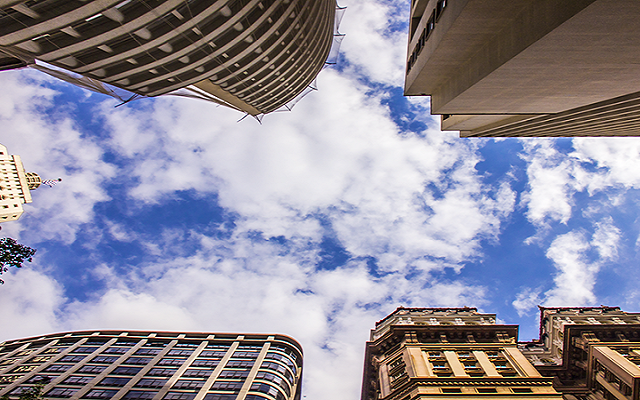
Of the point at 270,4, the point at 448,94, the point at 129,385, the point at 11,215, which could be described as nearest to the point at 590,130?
the point at 448,94

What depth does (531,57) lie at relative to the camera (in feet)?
51.7

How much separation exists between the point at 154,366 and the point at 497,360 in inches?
2422

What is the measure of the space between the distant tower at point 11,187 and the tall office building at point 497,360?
11764cm

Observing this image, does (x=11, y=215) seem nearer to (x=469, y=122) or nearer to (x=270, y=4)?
(x=270, y=4)

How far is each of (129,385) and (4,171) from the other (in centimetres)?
9675

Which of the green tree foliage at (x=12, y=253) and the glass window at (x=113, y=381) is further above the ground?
the green tree foliage at (x=12, y=253)

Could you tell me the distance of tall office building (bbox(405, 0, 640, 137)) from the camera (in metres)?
12.5

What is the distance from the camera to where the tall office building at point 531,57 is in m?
12.5

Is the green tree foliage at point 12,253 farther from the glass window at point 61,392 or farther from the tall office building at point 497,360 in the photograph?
the glass window at point 61,392

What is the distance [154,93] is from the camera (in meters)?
30.0

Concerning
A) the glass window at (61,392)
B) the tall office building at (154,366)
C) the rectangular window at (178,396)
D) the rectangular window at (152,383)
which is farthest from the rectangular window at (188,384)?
the glass window at (61,392)

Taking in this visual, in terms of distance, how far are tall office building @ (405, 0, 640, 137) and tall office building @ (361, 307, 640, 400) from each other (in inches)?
997

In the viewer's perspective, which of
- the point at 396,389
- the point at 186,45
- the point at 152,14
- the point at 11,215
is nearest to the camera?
the point at 152,14

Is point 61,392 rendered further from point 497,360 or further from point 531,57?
point 531,57
